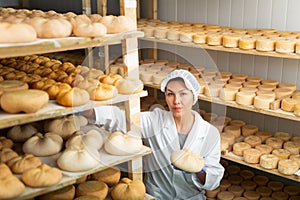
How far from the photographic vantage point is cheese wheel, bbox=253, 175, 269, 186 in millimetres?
2879

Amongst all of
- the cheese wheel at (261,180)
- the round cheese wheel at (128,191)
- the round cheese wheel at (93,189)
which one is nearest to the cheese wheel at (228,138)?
the cheese wheel at (261,180)

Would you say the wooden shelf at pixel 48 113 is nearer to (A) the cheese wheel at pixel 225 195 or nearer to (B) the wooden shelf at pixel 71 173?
(B) the wooden shelf at pixel 71 173

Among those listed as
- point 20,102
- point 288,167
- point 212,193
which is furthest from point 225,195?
point 20,102

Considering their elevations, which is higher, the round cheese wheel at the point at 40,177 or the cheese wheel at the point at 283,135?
the round cheese wheel at the point at 40,177

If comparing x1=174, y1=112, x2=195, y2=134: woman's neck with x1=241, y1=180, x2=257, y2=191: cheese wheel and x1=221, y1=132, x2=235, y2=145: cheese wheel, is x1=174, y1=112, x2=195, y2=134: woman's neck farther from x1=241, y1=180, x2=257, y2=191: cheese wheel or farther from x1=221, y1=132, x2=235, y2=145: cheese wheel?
x1=241, y1=180, x2=257, y2=191: cheese wheel

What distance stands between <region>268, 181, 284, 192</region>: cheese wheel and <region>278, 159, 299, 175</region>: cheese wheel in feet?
1.37

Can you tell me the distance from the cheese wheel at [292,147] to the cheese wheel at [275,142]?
1.3 inches

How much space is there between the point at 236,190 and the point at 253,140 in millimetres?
377

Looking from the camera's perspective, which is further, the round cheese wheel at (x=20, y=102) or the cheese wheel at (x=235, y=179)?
the cheese wheel at (x=235, y=179)

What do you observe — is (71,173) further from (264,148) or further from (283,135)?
(283,135)

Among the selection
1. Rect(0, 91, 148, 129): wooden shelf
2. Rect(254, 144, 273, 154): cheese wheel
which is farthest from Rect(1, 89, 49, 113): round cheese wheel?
Rect(254, 144, 273, 154): cheese wheel

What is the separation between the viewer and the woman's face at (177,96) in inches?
79.8

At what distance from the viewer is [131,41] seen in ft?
6.15

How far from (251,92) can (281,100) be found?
20 cm
